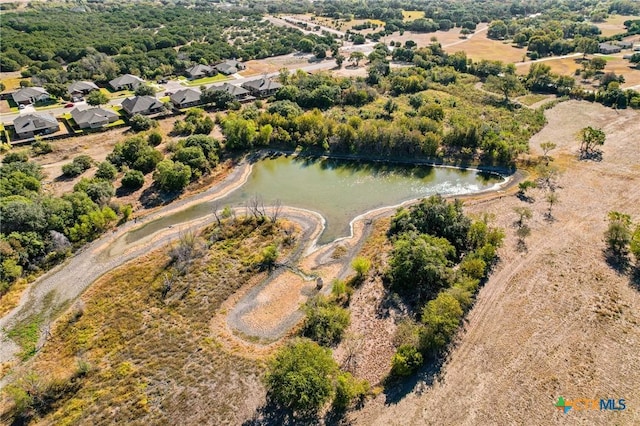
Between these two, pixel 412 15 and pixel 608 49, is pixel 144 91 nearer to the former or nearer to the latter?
pixel 608 49

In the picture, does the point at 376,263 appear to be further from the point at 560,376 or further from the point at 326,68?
the point at 326,68

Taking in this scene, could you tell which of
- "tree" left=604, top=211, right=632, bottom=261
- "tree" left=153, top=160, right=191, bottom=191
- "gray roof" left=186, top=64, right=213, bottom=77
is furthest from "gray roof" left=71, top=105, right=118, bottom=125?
"tree" left=604, top=211, right=632, bottom=261

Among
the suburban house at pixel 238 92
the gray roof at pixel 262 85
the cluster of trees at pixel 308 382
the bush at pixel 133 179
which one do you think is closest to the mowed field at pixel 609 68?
the gray roof at pixel 262 85

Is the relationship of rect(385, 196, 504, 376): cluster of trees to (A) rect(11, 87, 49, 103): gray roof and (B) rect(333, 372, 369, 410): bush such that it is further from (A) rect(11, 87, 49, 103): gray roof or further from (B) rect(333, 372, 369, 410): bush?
(A) rect(11, 87, 49, 103): gray roof

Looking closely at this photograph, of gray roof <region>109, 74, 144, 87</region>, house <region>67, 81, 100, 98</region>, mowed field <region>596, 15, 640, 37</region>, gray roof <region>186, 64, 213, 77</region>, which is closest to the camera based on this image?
house <region>67, 81, 100, 98</region>

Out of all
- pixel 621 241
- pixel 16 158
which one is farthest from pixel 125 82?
pixel 621 241

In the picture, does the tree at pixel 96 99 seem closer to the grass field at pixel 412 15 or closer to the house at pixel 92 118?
the house at pixel 92 118
